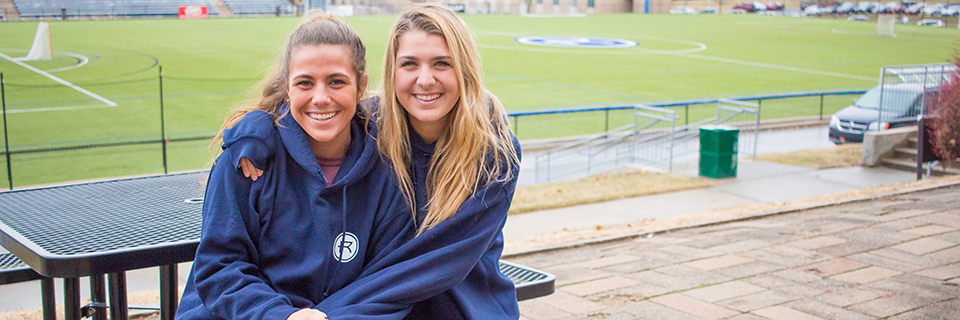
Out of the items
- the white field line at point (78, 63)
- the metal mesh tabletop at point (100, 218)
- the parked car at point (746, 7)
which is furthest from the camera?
the parked car at point (746, 7)

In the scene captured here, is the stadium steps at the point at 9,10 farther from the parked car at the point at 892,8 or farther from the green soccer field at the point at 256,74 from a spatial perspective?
the parked car at the point at 892,8

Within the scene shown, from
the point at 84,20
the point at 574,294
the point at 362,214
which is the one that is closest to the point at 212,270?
the point at 362,214

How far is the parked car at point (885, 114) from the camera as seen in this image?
1424 centimetres

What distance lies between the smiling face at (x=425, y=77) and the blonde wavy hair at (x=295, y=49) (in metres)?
0.14

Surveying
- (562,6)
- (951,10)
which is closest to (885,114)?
(951,10)

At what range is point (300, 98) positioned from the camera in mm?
2266

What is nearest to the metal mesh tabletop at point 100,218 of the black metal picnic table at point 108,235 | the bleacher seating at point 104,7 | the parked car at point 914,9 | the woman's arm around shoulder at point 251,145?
the black metal picnic table at point 108,235

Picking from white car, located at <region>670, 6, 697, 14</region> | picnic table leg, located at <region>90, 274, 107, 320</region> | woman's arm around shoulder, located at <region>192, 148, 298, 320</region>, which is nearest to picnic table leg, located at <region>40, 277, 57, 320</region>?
picnic table leg, located at <region>90, 274, 107, 320</region>

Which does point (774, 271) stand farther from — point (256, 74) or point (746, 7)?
point (746, 7)

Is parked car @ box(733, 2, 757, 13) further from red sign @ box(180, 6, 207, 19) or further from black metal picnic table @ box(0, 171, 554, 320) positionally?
black metal picnic table @ box(0, 171, 554, 320)

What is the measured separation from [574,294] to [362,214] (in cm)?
245

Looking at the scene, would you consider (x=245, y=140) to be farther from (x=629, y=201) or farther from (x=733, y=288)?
(x=629, y=201)

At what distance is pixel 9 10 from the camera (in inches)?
1484

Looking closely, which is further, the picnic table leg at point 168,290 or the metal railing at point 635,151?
the metal railing at point 635,151
